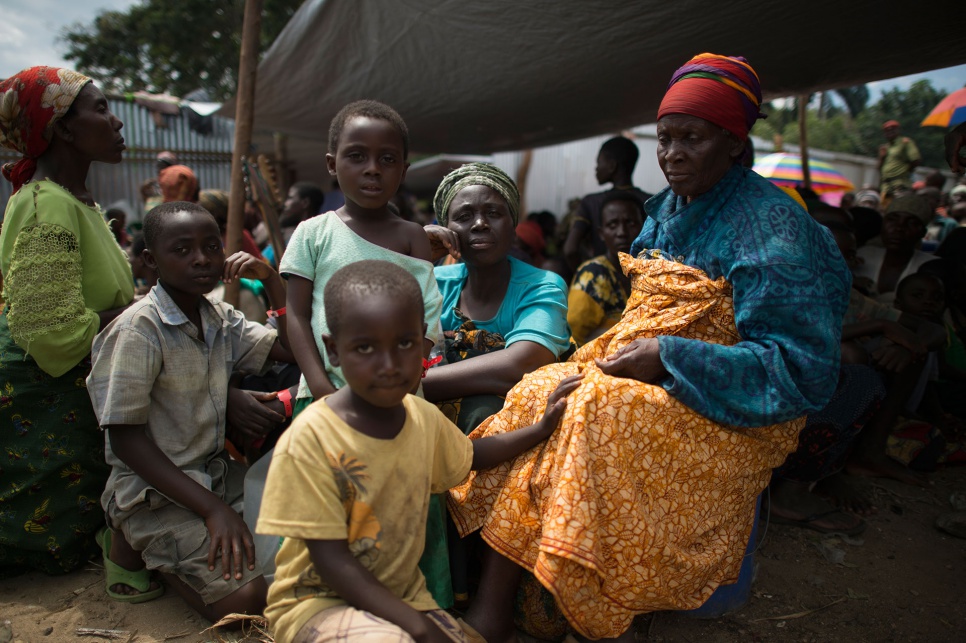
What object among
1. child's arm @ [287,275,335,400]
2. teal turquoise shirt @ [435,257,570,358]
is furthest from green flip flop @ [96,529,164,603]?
teal turquoise shirt @ [435,257,570,358]

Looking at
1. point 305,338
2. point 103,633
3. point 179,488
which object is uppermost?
point 305,338

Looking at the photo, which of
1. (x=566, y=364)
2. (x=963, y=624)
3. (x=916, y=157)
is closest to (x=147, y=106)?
(x=566, y=364)

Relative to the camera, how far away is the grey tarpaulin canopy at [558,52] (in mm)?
3488

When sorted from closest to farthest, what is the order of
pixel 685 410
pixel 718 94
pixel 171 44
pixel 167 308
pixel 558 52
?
pixel 685 410 → pixel 718 94 → pixel 167 308 → pixel 558 52 → pixel 171 44

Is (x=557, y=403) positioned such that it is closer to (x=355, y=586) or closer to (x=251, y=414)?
(x=355, y=586)

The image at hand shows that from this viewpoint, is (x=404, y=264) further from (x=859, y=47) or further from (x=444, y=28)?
(x=859, y=47)

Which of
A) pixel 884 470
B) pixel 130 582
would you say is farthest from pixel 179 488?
pixel 884 470

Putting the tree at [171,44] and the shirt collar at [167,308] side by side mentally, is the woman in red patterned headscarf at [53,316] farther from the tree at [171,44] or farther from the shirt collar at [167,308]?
the tree at [171,44]

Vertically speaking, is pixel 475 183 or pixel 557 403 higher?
pixel 475 183

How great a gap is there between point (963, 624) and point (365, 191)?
9.43 feet

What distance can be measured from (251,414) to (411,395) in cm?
93

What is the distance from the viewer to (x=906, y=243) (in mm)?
4531

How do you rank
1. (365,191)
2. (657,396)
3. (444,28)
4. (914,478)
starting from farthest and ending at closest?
(444,28) → (914,478) → (365,191) → (657,396)

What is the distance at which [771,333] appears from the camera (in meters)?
2.07
